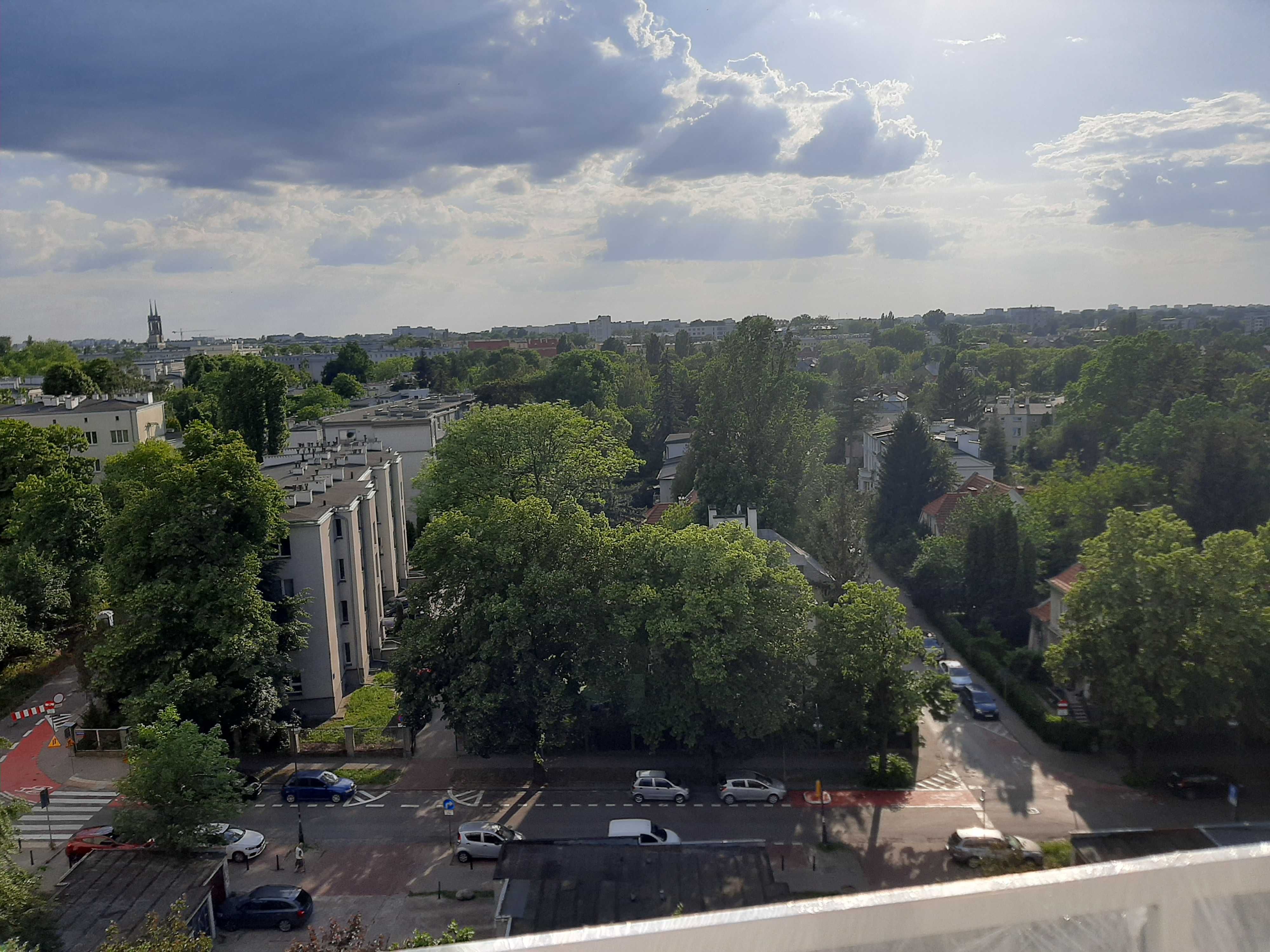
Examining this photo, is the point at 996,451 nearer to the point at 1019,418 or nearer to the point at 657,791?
the point at 1019,418

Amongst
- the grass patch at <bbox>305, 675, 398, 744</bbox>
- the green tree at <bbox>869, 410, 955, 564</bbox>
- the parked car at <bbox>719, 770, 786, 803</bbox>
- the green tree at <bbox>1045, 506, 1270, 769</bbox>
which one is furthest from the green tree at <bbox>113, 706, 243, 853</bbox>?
the green tree at <bbox>869, 410, 955, 564</bbox>

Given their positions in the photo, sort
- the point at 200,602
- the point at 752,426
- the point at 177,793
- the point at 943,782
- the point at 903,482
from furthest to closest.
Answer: the point at 903,482, the point at 752,426, the point at 200,602, the point at 943,782, the point at 177,793

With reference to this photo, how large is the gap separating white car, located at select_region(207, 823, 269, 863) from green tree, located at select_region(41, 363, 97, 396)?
45.3 meters

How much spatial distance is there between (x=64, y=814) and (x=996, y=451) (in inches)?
1715

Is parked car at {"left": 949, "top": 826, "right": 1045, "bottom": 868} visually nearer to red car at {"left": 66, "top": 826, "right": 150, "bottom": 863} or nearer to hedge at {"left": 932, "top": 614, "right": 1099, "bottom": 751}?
hedge at {"left": 932, "top": 614, "right": 1099, "bottom": 751}

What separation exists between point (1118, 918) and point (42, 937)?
15.0m

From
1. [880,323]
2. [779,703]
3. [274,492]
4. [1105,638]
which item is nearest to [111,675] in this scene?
[274,492]

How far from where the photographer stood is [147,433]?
44281mm

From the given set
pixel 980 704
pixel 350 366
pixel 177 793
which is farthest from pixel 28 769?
pixel 350 366

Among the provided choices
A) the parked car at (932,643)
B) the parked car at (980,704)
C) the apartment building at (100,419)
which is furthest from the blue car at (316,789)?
the apartment building at (100,419)

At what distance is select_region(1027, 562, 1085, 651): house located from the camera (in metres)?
25.5

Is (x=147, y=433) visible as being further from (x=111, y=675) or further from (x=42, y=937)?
(x=42, y=937)

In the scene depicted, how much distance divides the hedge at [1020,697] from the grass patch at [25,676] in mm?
26181

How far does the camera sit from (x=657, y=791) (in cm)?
1939
